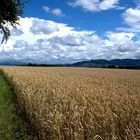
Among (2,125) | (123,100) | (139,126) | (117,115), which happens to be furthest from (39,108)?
(139,126)

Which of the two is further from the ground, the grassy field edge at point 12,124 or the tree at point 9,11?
the tree at point 9,11

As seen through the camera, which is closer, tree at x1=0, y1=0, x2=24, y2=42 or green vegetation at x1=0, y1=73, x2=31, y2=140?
green vegetation at x1=0, y1=73, x2=31, y2=140

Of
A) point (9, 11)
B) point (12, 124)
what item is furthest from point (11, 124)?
point (9, 11)

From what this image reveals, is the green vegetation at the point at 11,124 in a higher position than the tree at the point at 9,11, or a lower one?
lower

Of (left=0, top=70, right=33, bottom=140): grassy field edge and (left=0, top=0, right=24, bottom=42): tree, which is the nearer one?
(left=0, top=70, right=33, bottom=140): grassy field edge

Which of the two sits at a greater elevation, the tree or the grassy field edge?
the tree

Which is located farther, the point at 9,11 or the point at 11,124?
the point at 9,11

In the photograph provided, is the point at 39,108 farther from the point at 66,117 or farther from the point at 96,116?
the point at 96,116

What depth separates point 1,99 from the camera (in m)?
20.8

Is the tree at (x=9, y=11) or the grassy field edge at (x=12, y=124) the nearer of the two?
the grassy field edge at (x=12, y=124)

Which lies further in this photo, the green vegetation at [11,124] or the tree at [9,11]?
the tree at [9,11]

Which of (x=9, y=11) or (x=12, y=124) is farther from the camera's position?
(x=9, y=11)

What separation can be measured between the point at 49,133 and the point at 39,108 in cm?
270

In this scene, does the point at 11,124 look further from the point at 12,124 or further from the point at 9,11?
A: the point at 9,11
